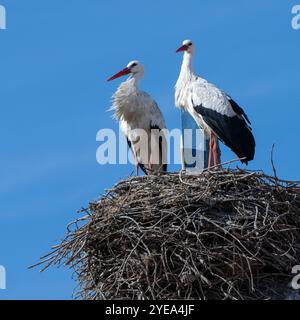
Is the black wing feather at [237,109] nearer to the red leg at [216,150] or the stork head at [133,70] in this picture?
the red leg at [216,150]

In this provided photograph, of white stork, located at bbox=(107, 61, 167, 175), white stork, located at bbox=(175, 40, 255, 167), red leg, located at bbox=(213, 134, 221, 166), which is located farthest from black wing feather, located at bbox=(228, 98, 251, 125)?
white stork, located at bbox=(107, 61, 167, 175)

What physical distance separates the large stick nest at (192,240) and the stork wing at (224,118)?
5.39 ft

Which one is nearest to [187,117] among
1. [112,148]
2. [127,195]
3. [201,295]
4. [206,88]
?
[206,88]

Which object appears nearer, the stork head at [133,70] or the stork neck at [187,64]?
the stork neck at [187,64]

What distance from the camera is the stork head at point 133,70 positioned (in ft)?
44.0

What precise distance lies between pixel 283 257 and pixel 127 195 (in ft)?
4.81

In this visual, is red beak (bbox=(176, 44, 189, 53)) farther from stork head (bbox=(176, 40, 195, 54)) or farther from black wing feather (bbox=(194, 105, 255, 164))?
black wing feather (bbox=(194, 105, 255, 164))

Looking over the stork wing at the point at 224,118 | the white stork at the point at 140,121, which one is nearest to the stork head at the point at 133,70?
the white stork at the point at 140,121

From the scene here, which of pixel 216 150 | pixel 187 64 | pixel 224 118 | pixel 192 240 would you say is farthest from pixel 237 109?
pixel 192 240

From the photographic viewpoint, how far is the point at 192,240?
9.54m

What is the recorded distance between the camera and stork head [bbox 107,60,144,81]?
527 inches

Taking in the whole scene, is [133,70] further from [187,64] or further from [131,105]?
[187,64]

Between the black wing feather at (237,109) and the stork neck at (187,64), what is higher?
the stork neck at (187,64)
